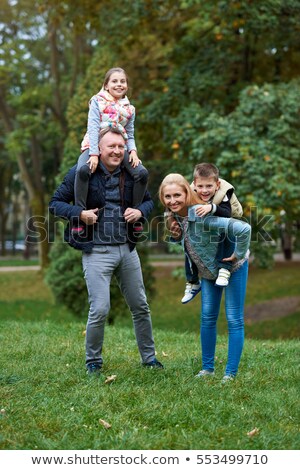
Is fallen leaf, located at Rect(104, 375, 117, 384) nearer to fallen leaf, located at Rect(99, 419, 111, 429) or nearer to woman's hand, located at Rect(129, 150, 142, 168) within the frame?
fallen leaf, located at Rect(99, 419, 111, 429)

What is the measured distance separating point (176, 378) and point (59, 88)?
18.4 m

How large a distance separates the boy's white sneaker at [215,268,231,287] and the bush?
7825mm

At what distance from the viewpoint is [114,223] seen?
559 cm

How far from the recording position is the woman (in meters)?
5.21

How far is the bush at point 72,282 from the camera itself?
522 inches

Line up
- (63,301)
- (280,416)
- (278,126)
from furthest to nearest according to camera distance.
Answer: (63,301)
(278,126)
(280,416)

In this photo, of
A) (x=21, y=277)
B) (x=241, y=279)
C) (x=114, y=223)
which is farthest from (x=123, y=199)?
(x=21, y=277)

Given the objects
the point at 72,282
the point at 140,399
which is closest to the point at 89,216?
the point at 140,399

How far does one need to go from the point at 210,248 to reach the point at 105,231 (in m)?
0.87

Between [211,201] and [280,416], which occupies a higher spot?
[211,201]

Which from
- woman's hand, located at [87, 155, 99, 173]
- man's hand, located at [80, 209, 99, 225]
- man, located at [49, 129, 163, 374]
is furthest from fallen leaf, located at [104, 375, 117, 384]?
woman's hand, located at [87, 155, 99, 173]

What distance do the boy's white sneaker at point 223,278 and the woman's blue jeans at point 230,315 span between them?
0.54 ft

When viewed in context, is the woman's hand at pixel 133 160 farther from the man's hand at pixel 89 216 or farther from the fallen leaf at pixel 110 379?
the fallen leaf at pixel 110 379

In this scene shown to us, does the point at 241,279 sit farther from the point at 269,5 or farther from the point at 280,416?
the point at 269,5
